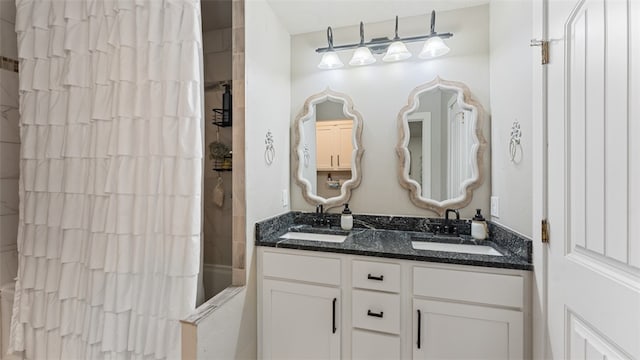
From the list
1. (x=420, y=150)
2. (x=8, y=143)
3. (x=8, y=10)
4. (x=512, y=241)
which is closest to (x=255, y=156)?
(x=420, y=150)

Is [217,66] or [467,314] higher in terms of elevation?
[217,66]

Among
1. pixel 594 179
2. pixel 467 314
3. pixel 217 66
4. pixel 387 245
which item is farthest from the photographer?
pixel 217 66

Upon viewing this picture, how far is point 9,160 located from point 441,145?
2800mm

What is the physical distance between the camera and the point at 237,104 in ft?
4.83

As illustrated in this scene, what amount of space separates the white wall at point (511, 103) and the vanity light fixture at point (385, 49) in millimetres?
299

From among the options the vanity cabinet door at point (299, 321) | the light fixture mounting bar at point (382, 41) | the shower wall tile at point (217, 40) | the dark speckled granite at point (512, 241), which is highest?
the shower wall tile at point (217, 40)

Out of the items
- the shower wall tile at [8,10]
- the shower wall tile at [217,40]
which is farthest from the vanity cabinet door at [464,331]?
the shower wall tile at [8,10]

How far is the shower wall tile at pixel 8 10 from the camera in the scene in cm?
169

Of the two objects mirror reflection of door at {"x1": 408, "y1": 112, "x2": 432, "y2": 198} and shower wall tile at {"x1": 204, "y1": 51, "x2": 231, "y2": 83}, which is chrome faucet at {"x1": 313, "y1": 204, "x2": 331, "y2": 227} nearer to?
mirror reflection of door at {"x1": 408, "y1": 112, "x2": 432, "y2": 198}

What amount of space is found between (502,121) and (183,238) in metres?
1.80

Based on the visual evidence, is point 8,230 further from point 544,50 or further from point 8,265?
point 544,50

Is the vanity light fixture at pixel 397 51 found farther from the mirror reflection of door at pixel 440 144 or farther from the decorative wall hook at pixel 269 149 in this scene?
the decorative wall hook at pixel 269 149

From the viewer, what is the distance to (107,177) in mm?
1385

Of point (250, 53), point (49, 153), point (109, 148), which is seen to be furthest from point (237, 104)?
point (49, 153)
